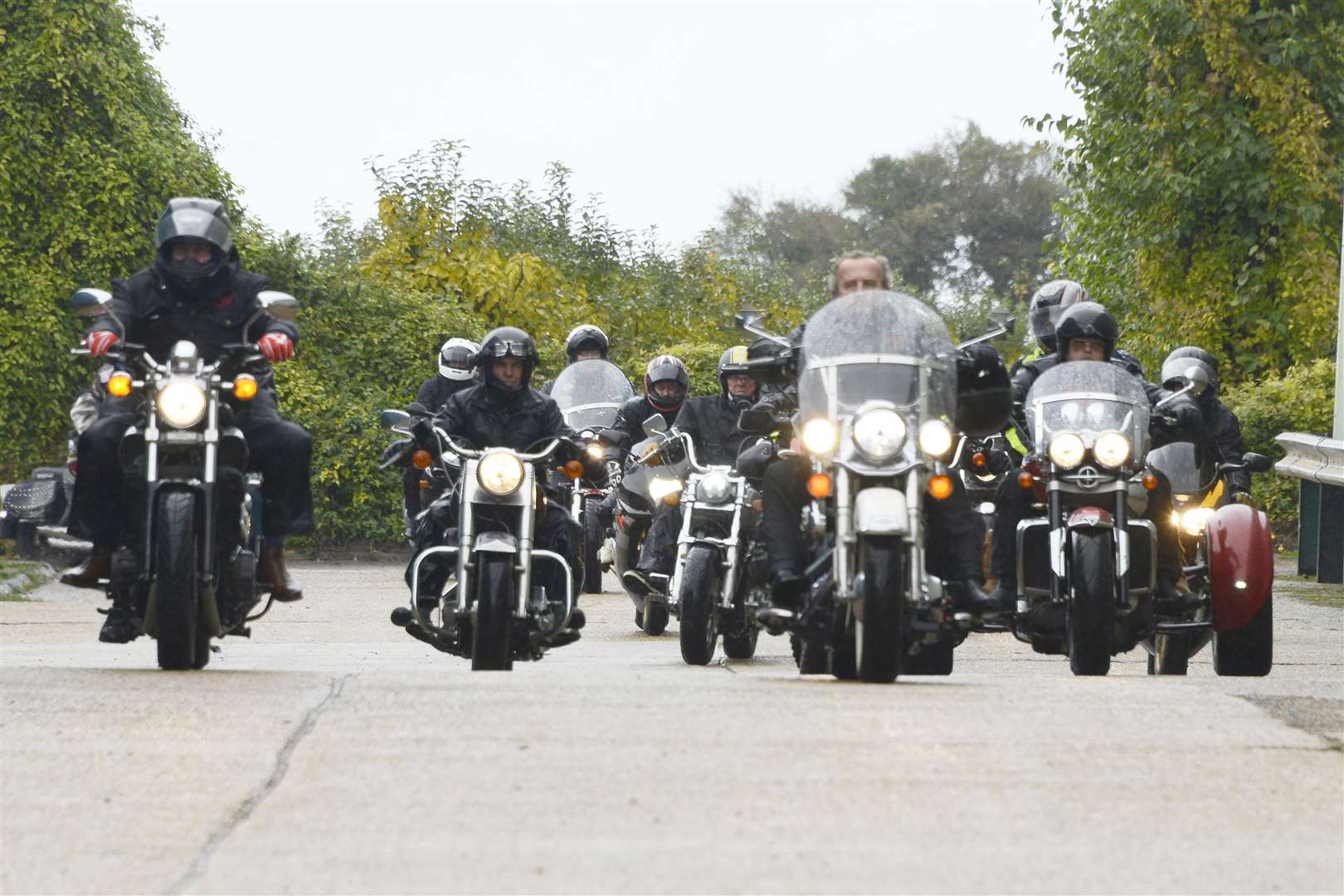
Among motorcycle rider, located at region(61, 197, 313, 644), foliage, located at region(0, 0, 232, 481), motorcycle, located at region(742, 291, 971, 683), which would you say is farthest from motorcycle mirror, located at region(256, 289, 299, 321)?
foliage, located at region(0, 0, 232, 481)

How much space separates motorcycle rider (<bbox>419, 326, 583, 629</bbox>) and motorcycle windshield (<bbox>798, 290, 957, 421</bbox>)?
203 centimetres

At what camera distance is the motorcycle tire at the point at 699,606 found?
1123cm

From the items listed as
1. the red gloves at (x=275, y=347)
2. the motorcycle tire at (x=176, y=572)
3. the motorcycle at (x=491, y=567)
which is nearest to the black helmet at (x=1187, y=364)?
the motorcycle at (x=491, y=567)

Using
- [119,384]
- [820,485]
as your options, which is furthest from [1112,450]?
[119,384]

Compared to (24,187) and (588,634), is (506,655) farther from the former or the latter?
(24,187)

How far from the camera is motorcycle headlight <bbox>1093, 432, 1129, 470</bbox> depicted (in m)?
9.72

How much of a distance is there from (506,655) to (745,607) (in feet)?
6.74

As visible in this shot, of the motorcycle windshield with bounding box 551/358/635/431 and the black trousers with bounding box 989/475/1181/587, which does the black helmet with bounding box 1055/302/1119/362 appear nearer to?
the black trousers with bounding box 989/475/1181/587

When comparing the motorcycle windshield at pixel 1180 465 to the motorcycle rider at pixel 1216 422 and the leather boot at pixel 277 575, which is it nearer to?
the motorcycle rider at pixel 1216 422

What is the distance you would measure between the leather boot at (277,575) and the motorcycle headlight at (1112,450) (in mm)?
3155

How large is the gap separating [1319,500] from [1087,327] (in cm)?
916

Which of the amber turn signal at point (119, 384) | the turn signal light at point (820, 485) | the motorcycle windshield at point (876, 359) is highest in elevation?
the motorcycle windshield at point (876, 359)

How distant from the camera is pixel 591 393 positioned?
16.9 metres

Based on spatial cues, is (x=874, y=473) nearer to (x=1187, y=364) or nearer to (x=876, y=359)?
(x=876, y=359)
